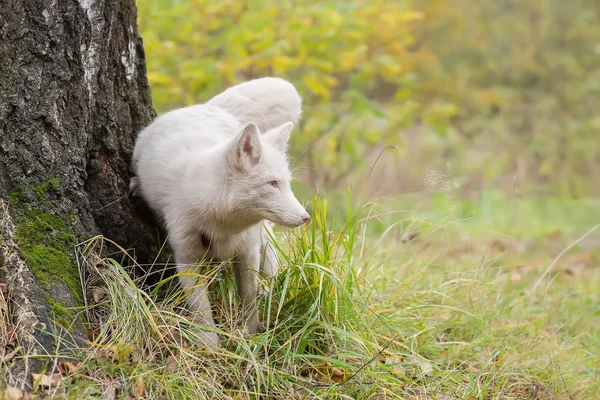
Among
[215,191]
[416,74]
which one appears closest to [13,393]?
[215,191]

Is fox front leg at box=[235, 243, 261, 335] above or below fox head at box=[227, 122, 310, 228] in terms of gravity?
below

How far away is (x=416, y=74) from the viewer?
869 cm

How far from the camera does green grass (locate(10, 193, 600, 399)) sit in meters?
2.74

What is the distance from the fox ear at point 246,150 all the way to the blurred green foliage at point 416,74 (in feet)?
8.96

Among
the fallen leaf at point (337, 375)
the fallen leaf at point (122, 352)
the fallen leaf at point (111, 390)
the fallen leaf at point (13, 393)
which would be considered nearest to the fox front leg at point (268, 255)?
the fallen leaf at point (337, 375)

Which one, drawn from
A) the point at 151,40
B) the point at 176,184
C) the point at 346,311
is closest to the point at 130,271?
the point at 176,184

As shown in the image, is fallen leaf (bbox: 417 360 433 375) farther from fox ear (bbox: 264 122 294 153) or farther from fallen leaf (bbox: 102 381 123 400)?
fallen leaf (bbox: 102 381 123 400)

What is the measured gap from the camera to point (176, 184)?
3.27 metres

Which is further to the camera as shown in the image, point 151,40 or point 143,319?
Result: point 151,40

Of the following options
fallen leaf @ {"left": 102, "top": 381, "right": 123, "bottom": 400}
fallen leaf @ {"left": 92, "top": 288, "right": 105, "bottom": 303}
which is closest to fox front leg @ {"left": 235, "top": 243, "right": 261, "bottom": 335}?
fallen leaf @ {"left": 92, "top": 288, "right": 105, "bottom": 303}

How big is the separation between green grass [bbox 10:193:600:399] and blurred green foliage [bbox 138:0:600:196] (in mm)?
2347

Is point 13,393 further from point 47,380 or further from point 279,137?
point 279,137

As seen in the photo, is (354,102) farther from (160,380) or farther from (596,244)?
(160,380)

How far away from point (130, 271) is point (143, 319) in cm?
52
